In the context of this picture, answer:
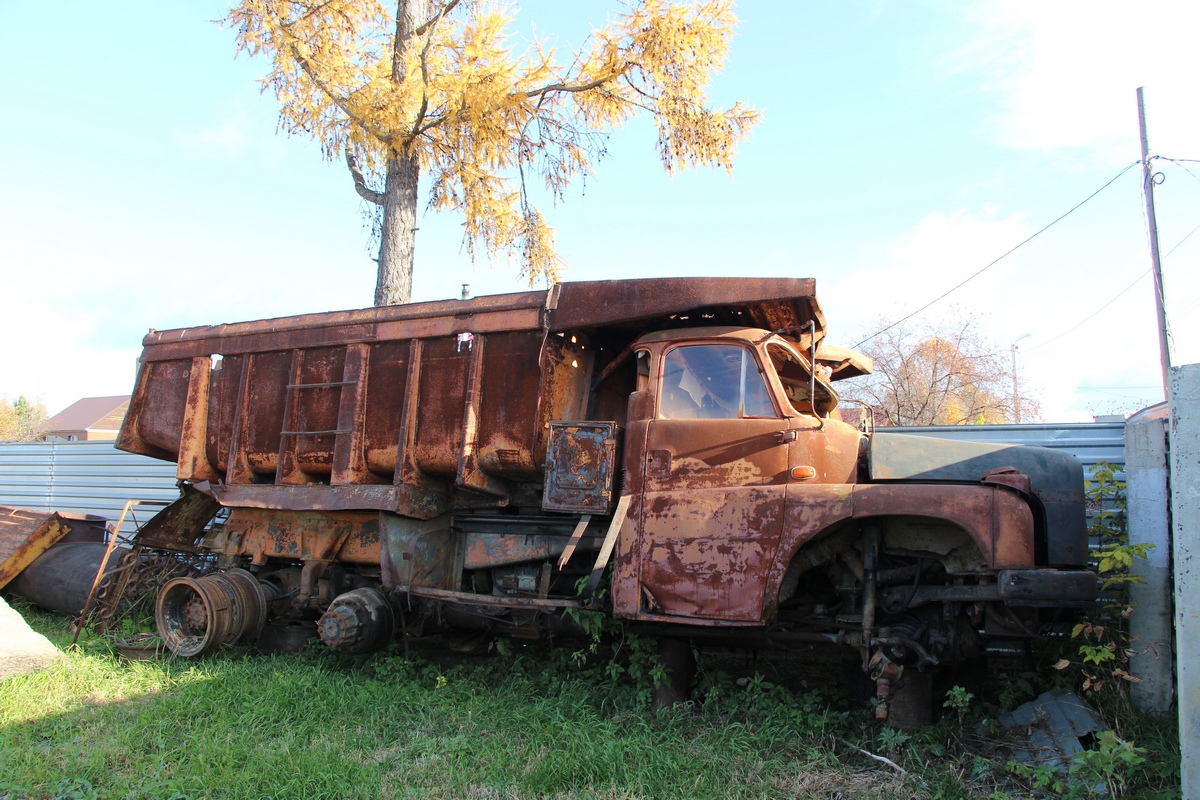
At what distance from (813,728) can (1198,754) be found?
6.32ft

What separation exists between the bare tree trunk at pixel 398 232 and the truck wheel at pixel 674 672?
6.86m

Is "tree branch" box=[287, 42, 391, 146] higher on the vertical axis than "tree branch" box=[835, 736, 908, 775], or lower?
higher

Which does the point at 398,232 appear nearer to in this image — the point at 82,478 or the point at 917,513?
the point at 82,478

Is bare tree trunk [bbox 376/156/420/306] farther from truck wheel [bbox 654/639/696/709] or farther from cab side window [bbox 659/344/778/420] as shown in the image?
truck wheel [bbox 654/639/696/709]

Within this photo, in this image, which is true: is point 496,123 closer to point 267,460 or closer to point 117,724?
point 267,460

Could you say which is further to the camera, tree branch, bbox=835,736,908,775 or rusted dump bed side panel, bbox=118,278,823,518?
rusted dump bed side panel, bbox=118,278,823,518

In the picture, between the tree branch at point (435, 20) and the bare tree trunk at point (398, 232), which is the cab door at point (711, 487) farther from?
the tree branch at point (435, 20)

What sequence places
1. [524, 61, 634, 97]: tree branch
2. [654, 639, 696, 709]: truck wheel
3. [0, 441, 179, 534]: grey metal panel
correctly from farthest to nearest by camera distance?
1. [0, 441, 179, 534]: grey metal panel
2. [524, 61, 634, 97]: tree branch
3. [654, 639, 696, 709]: truck wheel

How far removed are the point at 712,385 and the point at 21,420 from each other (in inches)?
3046

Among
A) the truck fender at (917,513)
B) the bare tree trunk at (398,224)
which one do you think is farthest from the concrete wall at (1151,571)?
the bare tree trunk at (398,224)

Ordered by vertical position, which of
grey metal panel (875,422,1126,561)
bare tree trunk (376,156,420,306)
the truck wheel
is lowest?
the truck wheel

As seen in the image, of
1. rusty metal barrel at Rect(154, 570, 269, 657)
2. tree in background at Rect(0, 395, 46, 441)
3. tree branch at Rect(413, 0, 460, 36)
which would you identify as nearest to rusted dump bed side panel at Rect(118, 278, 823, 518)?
rusty metal barrel at Rect(154, 570, 269, 657)

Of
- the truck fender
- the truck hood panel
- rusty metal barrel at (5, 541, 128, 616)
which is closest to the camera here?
the truck fender

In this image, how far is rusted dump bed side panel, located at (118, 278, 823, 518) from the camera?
5773mm
